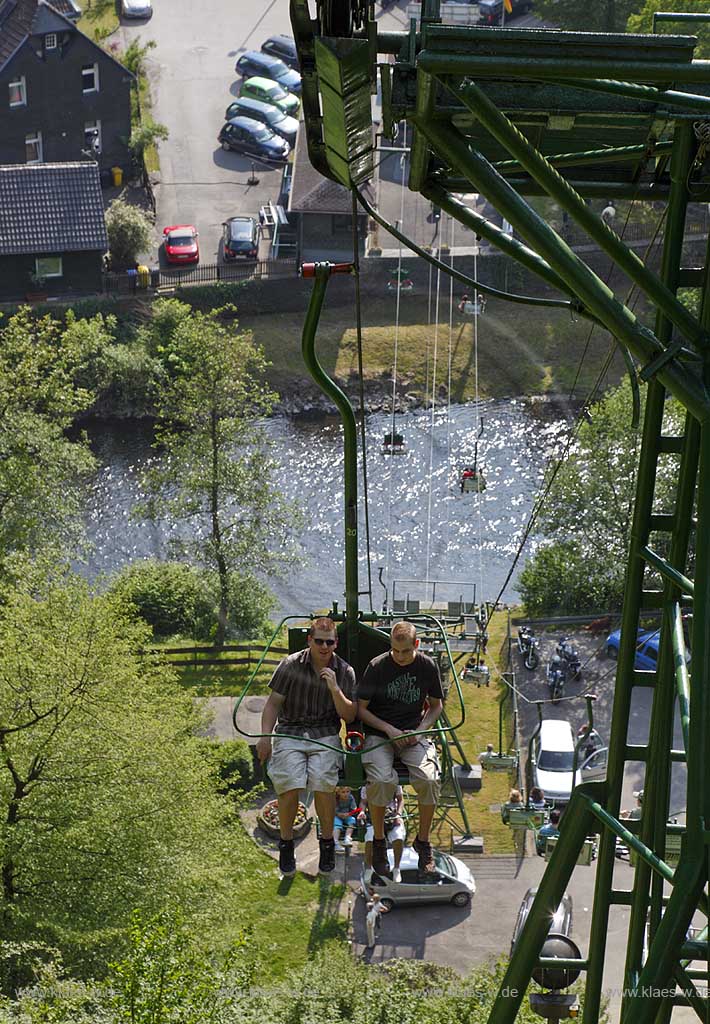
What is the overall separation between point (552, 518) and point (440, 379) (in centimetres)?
1241

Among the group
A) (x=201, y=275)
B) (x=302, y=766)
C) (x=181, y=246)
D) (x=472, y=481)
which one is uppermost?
(x=302, y=766)

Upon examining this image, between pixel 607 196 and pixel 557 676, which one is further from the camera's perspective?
pixel 557 676

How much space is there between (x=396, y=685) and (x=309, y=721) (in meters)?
0.70

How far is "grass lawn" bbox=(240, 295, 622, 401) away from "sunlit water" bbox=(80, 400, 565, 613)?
1.30 meters

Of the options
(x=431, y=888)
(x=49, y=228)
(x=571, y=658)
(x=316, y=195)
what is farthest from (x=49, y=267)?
(x=431, y=888)

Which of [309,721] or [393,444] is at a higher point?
[309,721]

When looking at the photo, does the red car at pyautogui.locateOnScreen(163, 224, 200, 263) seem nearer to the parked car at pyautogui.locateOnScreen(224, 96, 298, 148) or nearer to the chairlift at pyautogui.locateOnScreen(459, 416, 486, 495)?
the parked car at pyautogui.locateOnScreen(224, 96, 298, 148)

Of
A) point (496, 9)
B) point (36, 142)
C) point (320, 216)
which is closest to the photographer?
point (320, 216)

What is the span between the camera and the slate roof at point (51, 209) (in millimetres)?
48688

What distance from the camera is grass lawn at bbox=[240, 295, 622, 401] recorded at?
48.8 metres

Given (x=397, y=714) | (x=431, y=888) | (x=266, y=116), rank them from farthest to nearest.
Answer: (x=266, y=116)
(x=431, y=888)
(x=397, y=714)

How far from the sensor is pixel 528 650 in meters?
35.2

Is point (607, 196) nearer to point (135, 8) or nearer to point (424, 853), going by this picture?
point (424, 853)

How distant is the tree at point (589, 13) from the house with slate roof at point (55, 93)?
1455cm
